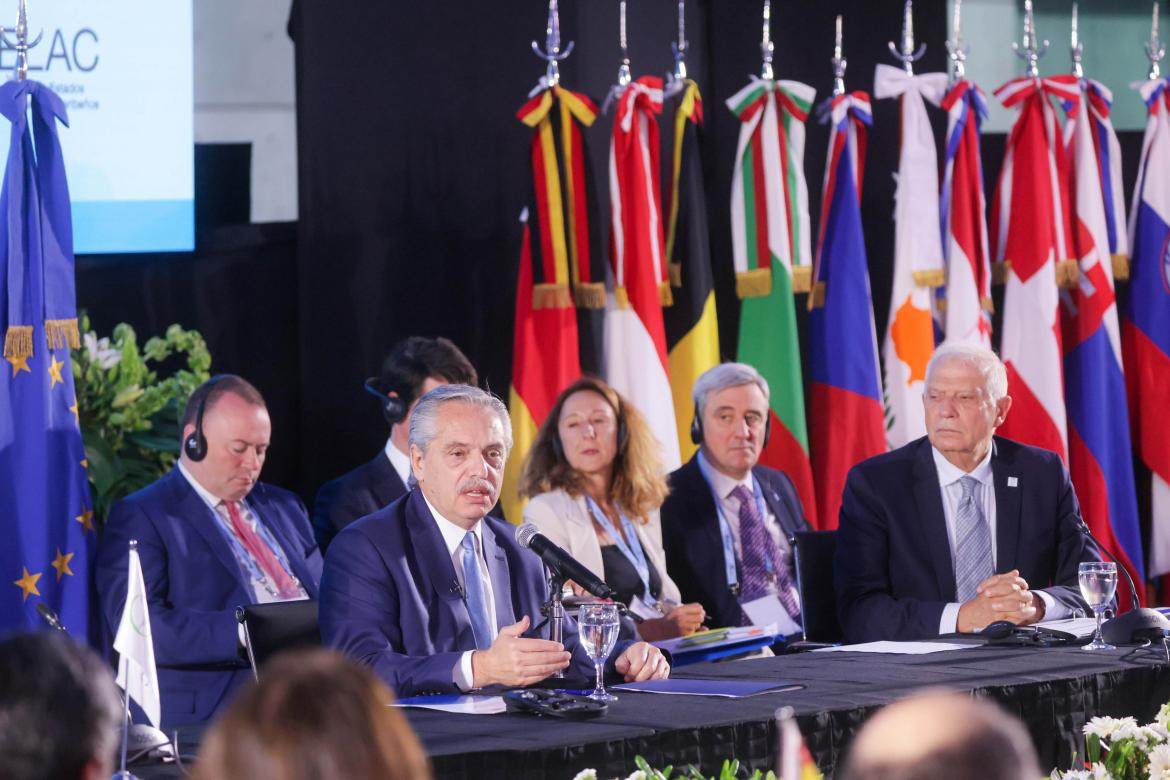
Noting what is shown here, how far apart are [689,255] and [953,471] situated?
71.8 inches

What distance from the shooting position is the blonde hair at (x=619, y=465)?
4734mm

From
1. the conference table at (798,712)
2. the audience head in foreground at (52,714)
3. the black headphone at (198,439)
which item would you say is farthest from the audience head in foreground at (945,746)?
the black headphone at (198,439)

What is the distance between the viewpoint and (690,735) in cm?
240

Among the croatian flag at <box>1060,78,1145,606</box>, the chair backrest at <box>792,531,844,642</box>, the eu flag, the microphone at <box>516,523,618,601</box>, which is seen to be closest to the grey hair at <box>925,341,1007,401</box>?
the chair backrest at <box>792,531,844,642</box>

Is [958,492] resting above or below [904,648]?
above

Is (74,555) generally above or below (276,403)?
below

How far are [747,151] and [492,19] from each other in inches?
41.8

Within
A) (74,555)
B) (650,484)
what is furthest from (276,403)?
(650,484)

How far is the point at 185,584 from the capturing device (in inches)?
165

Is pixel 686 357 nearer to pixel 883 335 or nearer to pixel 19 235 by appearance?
pixel 883 335

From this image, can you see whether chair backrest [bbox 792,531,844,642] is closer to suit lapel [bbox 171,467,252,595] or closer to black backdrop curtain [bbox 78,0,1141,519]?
suit lapel [bbox 171,467,252,595]

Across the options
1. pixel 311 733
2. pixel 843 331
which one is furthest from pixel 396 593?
pixel 843 331

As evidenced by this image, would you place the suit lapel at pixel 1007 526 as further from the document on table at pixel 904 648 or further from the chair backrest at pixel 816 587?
the document on table at pixel 904 648

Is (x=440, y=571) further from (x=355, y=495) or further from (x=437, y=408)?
(x=355, y=495)
